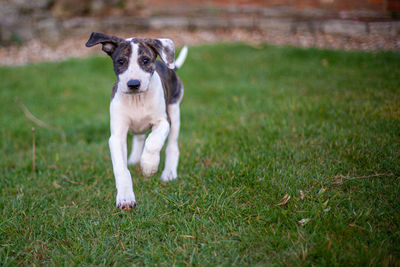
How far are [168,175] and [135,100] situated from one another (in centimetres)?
91

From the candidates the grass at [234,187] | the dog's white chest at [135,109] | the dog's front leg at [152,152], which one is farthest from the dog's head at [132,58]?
the grass at [234,187]

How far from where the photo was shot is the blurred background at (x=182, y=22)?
383 inches

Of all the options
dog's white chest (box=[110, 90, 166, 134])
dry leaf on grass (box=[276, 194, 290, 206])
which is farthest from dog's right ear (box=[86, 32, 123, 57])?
dry leaf on grass (box=[276, 194, 290, 206])

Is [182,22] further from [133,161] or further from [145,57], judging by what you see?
[145,57]

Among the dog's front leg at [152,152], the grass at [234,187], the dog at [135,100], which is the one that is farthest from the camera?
the dog's front leg at [152,152]

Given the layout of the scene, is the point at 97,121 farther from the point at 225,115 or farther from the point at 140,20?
the point at 140,20

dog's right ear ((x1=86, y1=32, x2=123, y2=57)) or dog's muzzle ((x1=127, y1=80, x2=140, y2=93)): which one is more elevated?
dog's right ear ((x1=86, y1=32, x2=123, y2=57))

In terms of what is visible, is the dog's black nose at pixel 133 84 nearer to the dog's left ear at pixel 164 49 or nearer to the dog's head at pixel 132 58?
the dog's head at pixel 132 58

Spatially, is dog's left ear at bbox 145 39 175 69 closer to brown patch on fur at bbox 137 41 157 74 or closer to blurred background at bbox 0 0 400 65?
brown patch on fur at bbox 137 41 157 74

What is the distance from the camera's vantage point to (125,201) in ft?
9.72

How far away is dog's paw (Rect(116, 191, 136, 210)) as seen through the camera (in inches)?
116

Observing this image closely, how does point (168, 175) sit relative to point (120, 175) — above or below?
below

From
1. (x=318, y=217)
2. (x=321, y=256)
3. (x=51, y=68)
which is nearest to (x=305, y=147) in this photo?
(x=318, y=217)

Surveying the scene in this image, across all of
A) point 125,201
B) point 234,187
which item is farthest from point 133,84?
point 234,187
